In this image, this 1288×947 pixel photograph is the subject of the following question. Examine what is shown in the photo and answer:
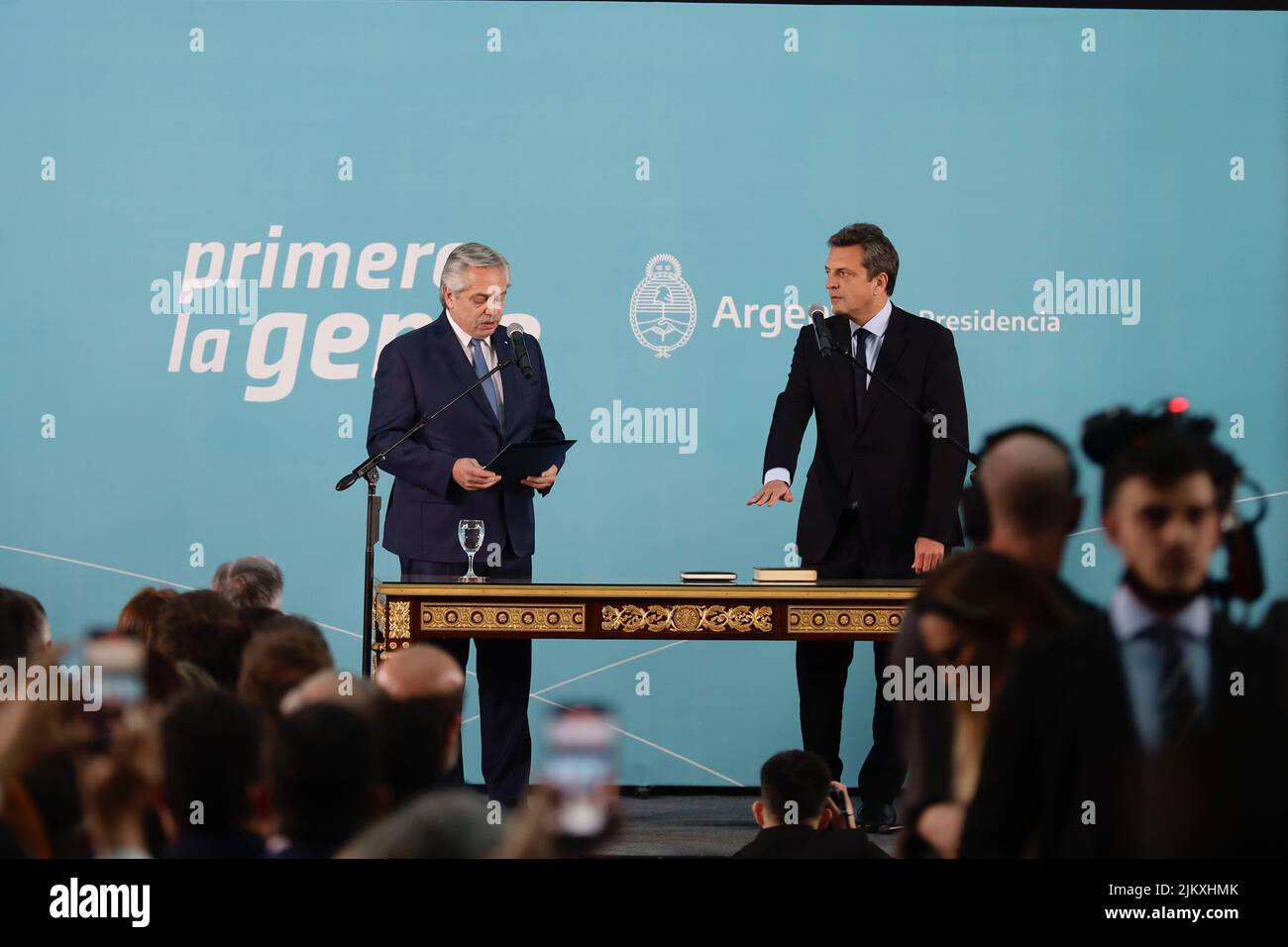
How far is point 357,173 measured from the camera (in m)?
5.91

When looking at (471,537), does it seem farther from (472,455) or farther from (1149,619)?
(1149,619)

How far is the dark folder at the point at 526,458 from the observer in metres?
4.28

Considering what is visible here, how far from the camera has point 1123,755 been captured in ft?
5.01

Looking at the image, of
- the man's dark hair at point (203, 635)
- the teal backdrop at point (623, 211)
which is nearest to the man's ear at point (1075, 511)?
the man's dark hair at point (203, 635)

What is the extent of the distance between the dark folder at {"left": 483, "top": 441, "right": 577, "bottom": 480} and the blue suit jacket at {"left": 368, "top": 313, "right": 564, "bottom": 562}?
176 millimetres

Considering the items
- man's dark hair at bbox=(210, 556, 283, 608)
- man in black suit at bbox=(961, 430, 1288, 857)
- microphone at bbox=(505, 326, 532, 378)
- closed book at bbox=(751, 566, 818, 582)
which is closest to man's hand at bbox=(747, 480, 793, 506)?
closed book at bbox=(751, 566, 818, 582)

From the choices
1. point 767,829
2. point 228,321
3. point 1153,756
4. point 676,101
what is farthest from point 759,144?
point 1153,756

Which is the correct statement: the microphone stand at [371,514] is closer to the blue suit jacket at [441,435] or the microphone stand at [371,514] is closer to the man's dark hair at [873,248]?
the blue suit jacket at [441,435]

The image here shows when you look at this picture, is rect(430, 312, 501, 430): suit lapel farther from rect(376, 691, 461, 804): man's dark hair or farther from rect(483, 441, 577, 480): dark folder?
rect(376, 691, 461, 804): man's dark hair

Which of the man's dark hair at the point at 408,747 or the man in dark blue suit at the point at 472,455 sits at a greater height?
the man in dark blue suit at the point at 472,455

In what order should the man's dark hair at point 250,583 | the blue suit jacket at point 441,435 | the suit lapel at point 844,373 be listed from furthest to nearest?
the suit lapel at point 844,373 < the blue suit jacket at point 441,435 < the man's dark hair at point 250,583

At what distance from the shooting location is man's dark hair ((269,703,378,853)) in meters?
1.73

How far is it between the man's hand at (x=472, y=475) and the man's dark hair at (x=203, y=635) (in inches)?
60.8

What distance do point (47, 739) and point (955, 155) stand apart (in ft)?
15.4
